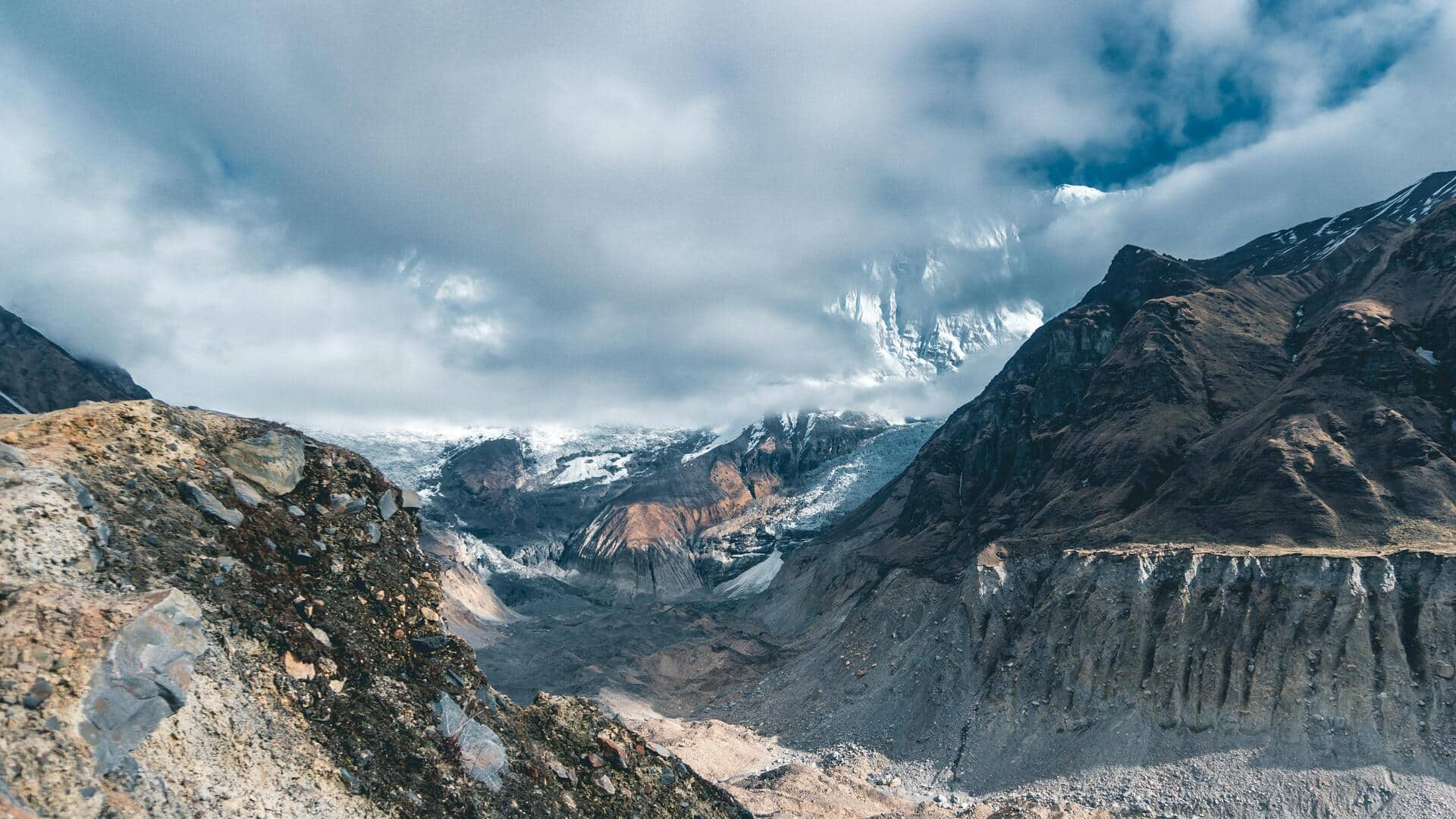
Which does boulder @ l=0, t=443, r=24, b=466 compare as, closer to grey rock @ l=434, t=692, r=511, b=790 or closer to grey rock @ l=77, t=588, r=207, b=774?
grey rock @ l=77, t=588, r=207, b=774

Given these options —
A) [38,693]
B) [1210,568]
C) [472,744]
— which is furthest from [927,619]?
[38,693]

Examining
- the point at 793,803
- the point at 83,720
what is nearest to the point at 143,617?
the point at 83,720

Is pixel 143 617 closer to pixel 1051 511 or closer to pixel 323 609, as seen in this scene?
pixel 323 609

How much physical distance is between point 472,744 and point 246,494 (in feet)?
26.0

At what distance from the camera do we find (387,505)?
2108 centimetres

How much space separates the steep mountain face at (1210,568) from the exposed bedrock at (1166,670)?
19cm

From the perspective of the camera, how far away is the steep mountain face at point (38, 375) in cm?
17200

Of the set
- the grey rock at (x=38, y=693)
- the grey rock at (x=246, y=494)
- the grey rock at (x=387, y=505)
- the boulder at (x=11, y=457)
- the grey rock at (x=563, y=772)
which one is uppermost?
the grey rock at (x=387, y=505)

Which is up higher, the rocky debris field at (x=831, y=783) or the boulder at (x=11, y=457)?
the boulder at (x=11, y=457)

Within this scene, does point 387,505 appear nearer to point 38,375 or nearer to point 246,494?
point 246,494

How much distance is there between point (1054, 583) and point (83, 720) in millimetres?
84702

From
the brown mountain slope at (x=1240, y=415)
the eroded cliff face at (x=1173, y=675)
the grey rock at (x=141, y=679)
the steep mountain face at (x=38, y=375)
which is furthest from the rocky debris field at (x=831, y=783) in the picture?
the steep mountain face at (x=38, y=375)

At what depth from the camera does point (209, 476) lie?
57.5 feet

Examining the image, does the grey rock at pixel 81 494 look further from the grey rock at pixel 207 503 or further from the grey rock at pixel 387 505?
the grey rock at pixel 387 505
